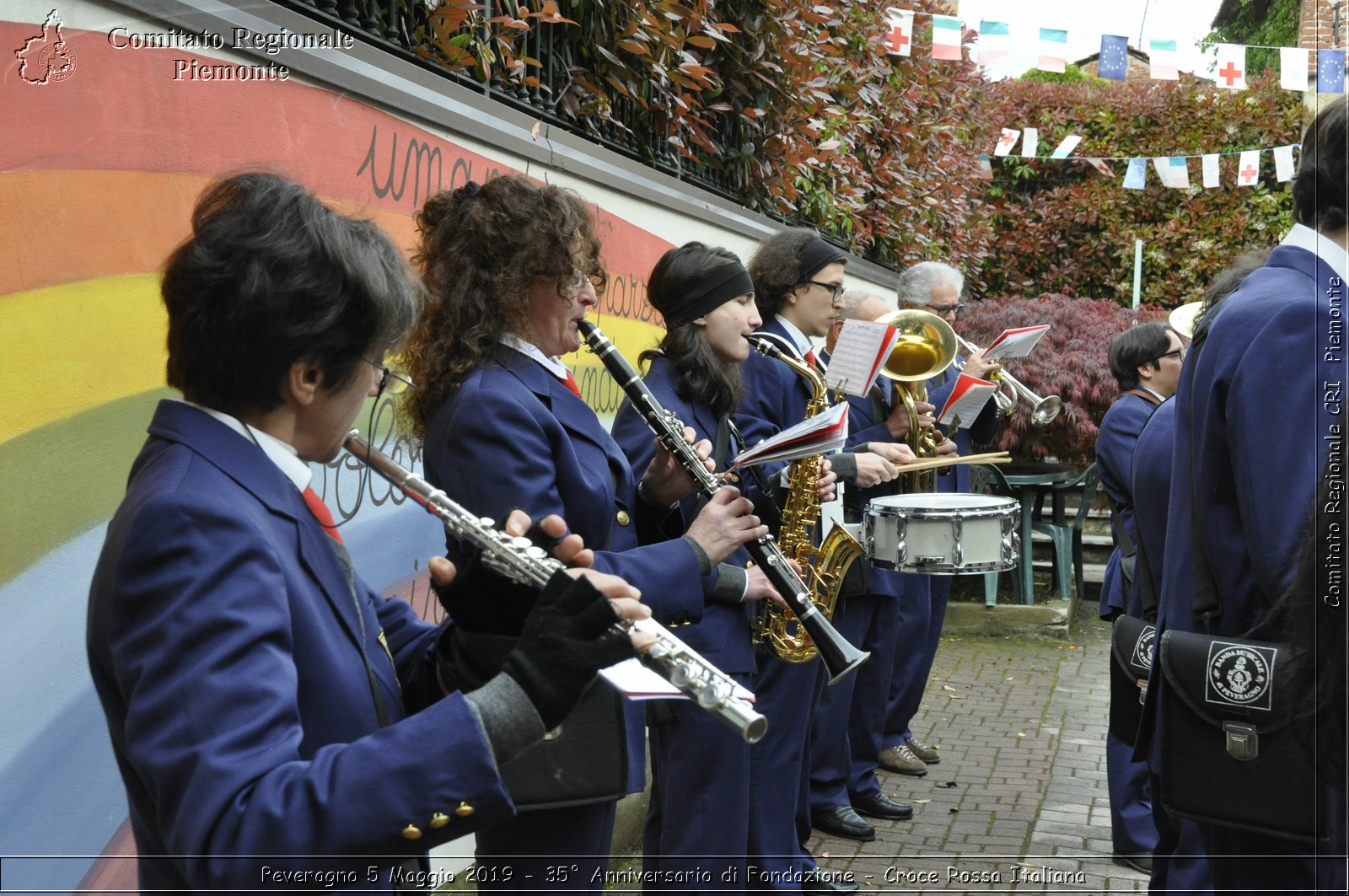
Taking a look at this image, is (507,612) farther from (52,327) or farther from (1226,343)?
(1226,343)

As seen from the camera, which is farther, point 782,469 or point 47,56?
point 782,469

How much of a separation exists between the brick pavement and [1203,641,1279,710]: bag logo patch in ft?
8.03

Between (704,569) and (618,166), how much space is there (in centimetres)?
284

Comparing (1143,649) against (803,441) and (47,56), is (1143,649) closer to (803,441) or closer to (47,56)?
(803,441)

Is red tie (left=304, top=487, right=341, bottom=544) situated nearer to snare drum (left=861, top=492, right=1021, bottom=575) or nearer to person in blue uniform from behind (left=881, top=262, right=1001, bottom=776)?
snare drum (left=861, top=492, right=1021, bottom=575)

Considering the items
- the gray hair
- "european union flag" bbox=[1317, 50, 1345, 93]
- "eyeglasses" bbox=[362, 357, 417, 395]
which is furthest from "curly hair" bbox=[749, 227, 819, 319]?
"eyeglasses" bbox=[362, 357, 417, 395]

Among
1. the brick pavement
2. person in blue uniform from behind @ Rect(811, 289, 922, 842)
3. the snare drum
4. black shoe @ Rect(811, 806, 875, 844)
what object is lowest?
the brick pavement

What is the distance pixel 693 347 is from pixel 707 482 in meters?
0.73

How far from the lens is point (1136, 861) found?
15.4 feet

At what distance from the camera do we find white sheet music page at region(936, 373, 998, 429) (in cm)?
570

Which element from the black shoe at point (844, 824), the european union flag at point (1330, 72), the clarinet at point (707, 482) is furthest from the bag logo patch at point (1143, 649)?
the black shoe at point (844, 824)

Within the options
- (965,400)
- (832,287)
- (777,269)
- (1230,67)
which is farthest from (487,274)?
(1230,67)

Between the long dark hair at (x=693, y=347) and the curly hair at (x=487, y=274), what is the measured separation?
3.08ft

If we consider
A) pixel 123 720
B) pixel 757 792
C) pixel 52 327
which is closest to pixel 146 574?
pixel 123 720
